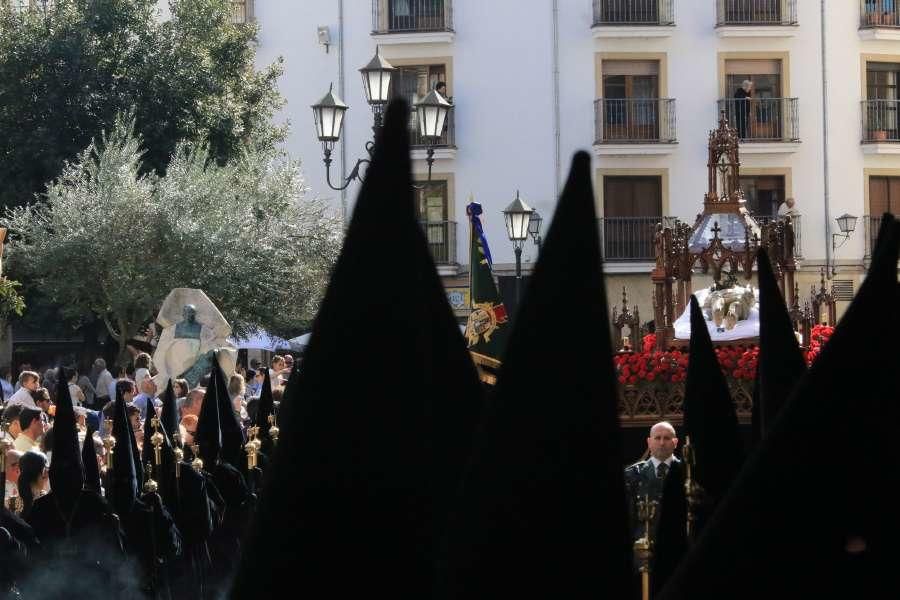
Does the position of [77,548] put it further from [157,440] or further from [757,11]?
[757,11]

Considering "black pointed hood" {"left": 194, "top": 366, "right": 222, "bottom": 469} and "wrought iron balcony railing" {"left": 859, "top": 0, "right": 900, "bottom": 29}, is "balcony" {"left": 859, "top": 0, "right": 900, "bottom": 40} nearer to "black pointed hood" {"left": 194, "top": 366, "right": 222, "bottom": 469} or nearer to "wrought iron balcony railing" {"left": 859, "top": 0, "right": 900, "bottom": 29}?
"wrought iron balcony railing" {"left": 859, "top": 0, "right": 900, "bottom": 29}

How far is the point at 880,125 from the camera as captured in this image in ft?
100

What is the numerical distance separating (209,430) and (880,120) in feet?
78.9

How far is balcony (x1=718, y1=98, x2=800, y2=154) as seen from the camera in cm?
3003

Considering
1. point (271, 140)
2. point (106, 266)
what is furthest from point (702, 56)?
point (106, 266)

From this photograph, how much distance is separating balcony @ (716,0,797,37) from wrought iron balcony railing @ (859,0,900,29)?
140cm

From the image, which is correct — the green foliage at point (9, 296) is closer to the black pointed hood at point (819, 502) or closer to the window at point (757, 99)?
the black pointed hood at point (819, 502)

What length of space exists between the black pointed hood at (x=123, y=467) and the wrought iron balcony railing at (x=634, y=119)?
23.2 metres

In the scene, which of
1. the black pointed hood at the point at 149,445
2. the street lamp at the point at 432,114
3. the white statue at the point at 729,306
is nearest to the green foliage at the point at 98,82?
the street lamp at the point at 432,114

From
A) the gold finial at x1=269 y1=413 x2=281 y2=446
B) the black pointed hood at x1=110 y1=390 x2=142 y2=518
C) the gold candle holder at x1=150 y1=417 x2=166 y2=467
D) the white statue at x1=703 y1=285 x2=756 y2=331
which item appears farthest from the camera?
the white statue at x1=703 y1=285 x2=756 y2=331

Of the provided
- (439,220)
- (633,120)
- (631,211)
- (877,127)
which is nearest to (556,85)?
(633,120)

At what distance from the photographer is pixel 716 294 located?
12.8m

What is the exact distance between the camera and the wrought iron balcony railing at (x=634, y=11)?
3020 centimetres

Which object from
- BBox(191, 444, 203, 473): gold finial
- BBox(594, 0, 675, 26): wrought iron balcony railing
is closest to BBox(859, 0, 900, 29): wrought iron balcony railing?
BBox(594, 0, 675, 26): wrought iron balcony railing
